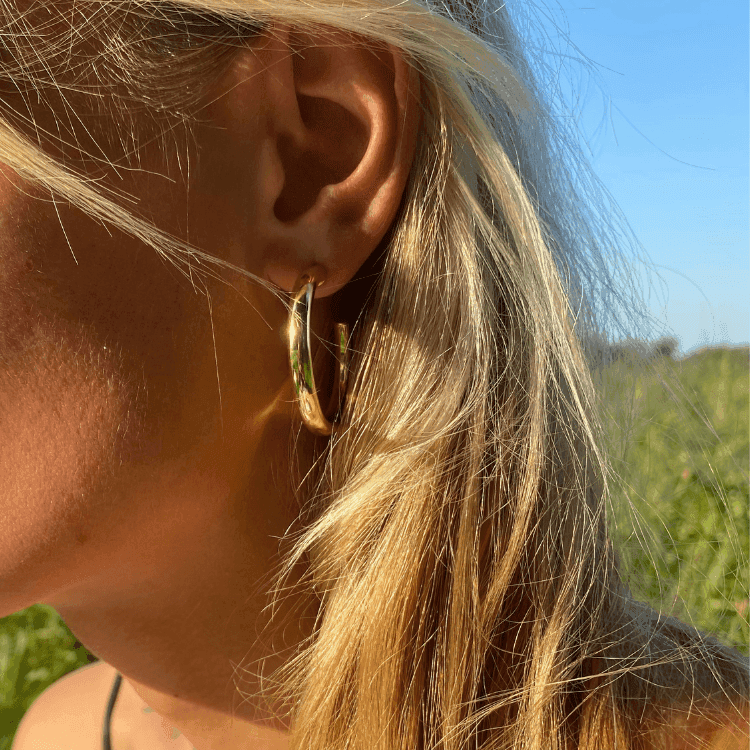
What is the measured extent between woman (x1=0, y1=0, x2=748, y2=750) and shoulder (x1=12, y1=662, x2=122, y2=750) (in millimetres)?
624

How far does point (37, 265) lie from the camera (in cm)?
87

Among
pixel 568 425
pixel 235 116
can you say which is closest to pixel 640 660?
pixel 568 425

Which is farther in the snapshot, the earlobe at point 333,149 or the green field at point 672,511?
the green field at point 672,511

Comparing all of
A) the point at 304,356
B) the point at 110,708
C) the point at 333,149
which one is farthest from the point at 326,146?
the point at 110,708

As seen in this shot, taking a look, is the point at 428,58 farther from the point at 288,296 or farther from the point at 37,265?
the point at 37,265

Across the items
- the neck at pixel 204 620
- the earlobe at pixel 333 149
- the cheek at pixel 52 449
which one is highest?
the earlobe at pixel 333 149

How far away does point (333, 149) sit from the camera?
A: 3.37 feet

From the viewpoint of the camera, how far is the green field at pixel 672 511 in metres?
1.30

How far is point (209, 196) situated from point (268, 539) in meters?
0.56

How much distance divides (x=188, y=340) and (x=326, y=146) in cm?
35

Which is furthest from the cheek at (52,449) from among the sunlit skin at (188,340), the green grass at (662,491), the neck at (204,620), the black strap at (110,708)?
the black strap at (110,708)

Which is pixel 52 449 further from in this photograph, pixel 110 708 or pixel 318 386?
pixel 110 708

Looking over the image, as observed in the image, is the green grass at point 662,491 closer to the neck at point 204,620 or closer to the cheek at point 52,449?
the neck at point 204,620

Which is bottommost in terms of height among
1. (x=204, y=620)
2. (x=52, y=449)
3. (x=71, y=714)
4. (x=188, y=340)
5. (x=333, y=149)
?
(x=71, y=714)
